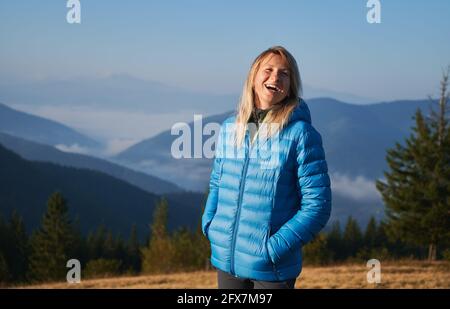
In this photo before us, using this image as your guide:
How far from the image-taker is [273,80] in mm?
3654

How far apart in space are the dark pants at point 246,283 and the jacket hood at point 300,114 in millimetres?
1123

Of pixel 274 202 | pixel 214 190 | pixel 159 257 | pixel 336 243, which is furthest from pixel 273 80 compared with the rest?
pixel 336 243

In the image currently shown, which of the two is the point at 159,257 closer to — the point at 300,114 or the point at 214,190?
the point at 214,190

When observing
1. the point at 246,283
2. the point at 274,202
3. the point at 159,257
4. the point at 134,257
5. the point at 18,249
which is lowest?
the point at 134,257

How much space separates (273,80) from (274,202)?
849 millimetres

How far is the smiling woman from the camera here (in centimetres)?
351

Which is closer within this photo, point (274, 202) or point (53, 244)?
point (274, 202)

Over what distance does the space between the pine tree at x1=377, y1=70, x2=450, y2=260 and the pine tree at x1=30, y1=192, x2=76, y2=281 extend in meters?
34.7

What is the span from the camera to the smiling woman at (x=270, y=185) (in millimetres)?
3512

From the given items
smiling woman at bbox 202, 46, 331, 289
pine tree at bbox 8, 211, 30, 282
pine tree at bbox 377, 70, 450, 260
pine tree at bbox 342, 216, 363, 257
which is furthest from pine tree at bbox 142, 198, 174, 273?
smiling woman at bbox 202, 46, 331, 289

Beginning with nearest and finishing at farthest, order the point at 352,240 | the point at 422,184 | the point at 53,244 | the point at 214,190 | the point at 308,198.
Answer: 1. the point at 308,198
2. the point at 214,190
3. the point at 422,184
4. the point at 53,244
5. the point at 352,240

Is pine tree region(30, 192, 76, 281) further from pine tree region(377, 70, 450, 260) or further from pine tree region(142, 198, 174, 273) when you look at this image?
pine tree region(377, 70, 450, 260)
